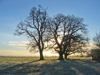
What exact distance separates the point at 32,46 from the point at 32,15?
9766 millimetres

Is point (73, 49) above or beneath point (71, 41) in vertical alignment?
beneath

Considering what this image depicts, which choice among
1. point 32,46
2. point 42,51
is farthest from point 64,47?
point 32,46

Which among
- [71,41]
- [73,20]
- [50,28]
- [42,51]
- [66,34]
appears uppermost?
[73,20]

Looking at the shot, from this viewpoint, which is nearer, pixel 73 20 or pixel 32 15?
pixel 32 15

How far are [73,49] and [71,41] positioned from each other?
275 cm

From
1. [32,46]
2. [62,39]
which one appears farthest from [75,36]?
[32,46]

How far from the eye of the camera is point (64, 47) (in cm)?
3478

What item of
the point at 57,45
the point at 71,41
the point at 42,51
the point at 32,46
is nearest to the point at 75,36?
the point at 71,41

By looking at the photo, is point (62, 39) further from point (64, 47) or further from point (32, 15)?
point (32, 15)

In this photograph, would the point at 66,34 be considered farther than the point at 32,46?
Yes

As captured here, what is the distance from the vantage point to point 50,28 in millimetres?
34781

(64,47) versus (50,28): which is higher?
(50,28)

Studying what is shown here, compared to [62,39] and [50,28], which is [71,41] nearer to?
[62,39]

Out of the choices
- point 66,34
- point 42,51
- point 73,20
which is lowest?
point 42,51
